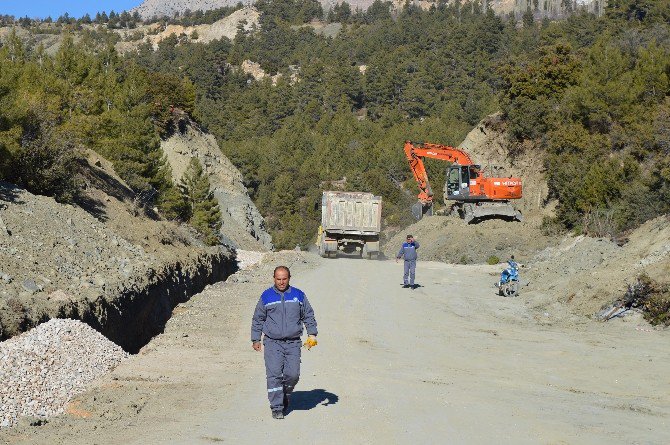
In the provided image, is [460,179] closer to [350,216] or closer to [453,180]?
[453,180]

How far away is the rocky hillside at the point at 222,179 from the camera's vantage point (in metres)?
68.9

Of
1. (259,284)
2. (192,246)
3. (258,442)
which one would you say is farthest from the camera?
(192,246)

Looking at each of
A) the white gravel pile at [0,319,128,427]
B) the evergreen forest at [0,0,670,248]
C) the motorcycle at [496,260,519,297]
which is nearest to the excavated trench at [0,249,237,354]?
the white gravel pile at [0,319,128,427]

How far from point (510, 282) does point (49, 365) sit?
684 inches

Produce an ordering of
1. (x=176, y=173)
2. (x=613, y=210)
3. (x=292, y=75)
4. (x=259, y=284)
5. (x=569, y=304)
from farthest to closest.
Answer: (x=292, y=75) < (x=176, y=173) < (x=613, y=210) < (x=259, y=284) < (x=569, y=304)

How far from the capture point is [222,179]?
76000 millimetres

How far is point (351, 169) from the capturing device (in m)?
98.9

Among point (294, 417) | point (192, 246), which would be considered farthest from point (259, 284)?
point (294, 417)

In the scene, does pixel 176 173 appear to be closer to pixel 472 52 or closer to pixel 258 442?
pixel 258 442

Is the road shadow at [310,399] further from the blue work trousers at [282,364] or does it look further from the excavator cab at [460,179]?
the excavator cab at [460,179]

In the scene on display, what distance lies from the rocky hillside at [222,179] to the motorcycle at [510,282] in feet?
135

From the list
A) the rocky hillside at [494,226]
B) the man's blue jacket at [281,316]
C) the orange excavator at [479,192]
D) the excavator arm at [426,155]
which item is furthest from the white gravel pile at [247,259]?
the man's blue jacket at [281,316]

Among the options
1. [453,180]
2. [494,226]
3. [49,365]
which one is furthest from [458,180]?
[49,365]

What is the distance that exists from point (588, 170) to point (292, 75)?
130 meters
